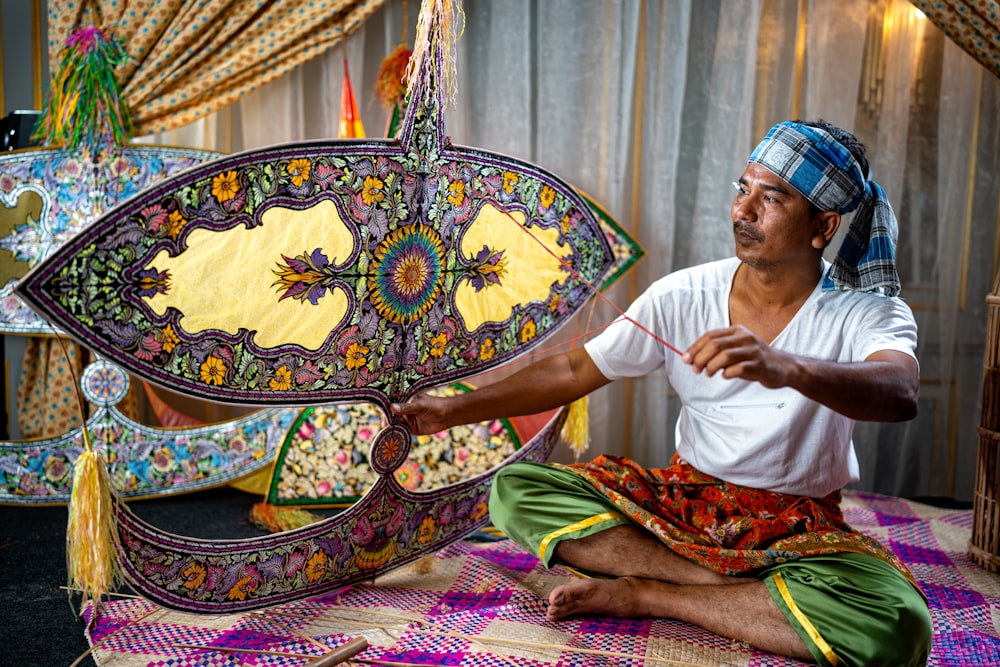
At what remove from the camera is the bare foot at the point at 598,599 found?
1.69 m

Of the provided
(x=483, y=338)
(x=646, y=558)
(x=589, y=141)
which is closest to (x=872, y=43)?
(x=589, y=141)

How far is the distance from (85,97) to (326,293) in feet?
4.43

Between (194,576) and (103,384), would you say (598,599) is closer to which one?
(194,576)

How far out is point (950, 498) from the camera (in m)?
2.88

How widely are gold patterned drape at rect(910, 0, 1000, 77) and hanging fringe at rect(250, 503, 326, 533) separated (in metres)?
2.30

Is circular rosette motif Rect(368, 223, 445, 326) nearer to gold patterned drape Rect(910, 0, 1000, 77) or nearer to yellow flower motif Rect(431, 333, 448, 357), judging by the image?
yellow flower motif Rect(431, 333, 448, 357)

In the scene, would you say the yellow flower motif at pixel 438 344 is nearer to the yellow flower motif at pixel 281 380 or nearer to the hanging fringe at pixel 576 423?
the yellow flower motif at pixel 281 380

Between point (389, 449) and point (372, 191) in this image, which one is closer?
point (372, 191)

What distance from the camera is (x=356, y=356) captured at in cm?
168

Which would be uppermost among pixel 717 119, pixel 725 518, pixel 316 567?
pixel 717 119

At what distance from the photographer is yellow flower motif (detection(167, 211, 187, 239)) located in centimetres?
142

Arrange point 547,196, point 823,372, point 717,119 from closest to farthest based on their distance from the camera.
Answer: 1. point 823,372
2. point 547,196
3. point 717,119

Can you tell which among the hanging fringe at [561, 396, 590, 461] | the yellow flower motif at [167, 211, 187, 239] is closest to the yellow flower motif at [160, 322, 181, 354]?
the yellow flower motif at [167, 211, 187, 239]

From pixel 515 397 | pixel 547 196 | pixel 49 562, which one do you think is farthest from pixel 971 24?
pixel 49 562
